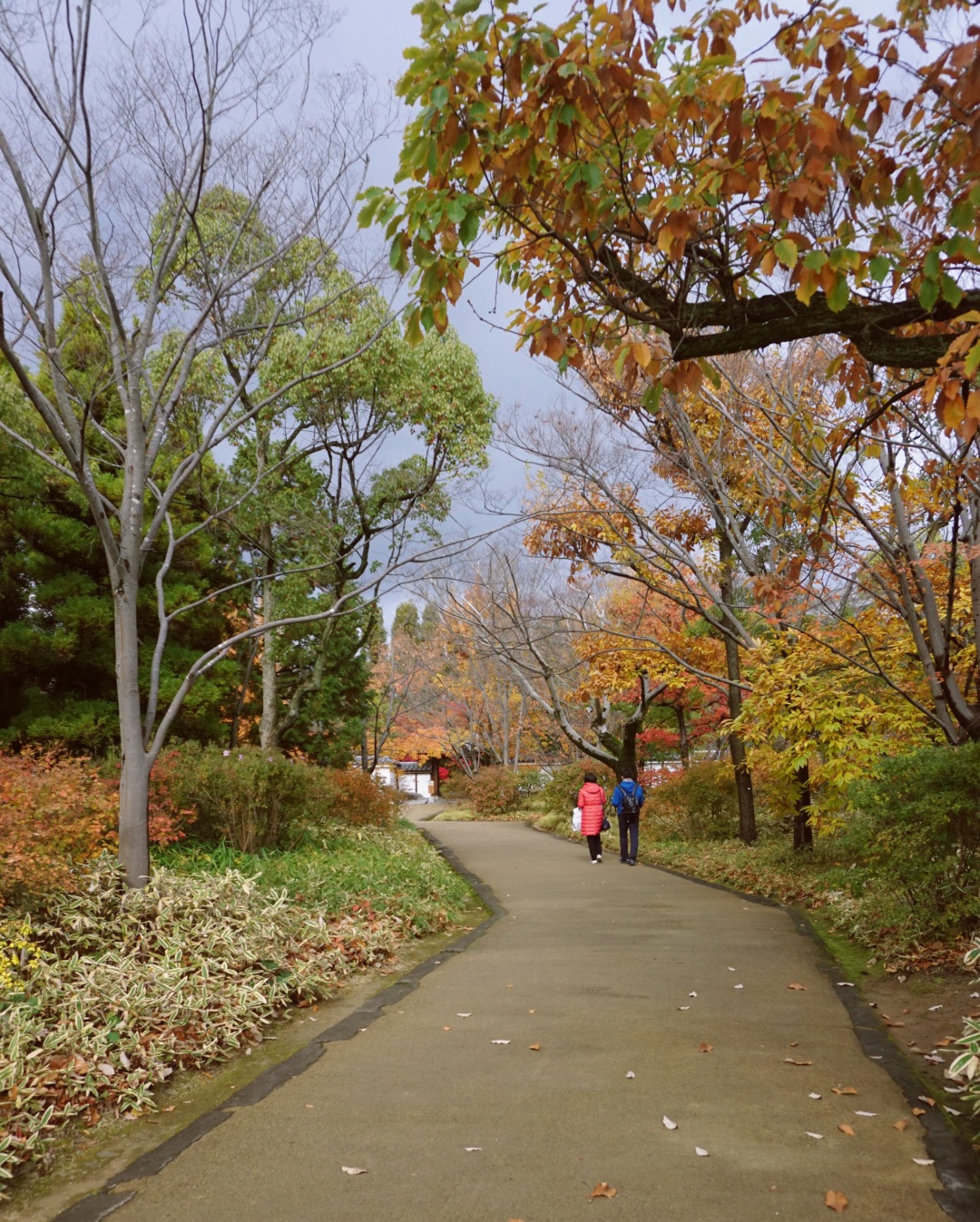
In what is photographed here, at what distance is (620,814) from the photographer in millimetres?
14102

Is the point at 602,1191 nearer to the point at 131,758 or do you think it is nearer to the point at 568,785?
the point at 131,758

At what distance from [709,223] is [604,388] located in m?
5.24

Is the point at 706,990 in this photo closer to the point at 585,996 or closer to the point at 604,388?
the point at 585,996

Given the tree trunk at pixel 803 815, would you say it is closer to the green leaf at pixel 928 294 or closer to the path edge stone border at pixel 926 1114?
the path edge stone border at pixel 926 1114

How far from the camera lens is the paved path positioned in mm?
3029

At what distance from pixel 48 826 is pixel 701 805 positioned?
12500 millimetres

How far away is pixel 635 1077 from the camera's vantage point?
422 cm

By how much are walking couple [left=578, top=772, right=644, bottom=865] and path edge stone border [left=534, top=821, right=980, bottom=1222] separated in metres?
6.47

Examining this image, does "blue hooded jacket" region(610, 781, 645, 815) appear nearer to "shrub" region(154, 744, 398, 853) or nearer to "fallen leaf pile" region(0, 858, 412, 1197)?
"shrub" region(154, 744, 398, 853)

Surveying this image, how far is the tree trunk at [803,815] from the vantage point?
1114 cm

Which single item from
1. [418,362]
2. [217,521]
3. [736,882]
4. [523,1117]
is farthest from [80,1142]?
[217,521]

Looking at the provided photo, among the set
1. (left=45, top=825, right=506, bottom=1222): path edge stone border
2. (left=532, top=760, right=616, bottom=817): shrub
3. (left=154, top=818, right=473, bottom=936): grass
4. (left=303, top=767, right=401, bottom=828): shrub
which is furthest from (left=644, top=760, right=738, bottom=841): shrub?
(left=45, top=825, right=506, bottom=1222): path edge stone border

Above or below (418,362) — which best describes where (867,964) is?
below

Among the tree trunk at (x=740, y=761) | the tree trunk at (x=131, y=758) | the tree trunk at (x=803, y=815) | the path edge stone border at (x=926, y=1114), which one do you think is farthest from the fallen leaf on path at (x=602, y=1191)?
the tree trunk at (x=740, y=761)
